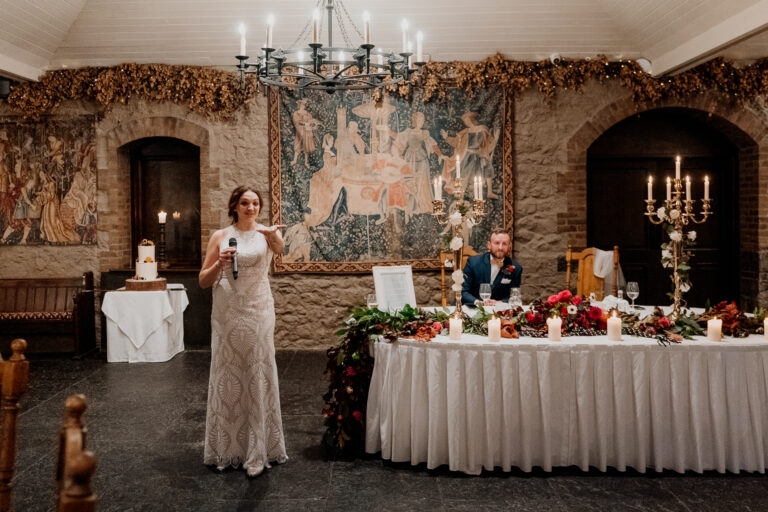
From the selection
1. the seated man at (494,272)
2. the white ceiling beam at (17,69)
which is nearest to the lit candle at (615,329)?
Result: the seated man at (494,272)

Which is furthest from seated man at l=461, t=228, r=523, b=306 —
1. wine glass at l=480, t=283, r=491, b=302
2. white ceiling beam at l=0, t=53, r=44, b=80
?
white ceiling beam at l=0, t=53, r=44, b=80

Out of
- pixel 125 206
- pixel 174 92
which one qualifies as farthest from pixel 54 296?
pixel 174 92

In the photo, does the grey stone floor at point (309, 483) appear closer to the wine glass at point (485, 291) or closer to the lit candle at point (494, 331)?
the lit candle at point (494, 331)

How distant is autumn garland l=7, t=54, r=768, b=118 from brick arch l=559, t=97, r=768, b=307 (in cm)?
20

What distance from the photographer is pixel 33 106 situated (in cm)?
734

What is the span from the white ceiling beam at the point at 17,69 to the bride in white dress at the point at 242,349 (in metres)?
4.51

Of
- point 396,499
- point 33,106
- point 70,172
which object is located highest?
point 33,106

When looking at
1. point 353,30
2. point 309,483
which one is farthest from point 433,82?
point 309,483

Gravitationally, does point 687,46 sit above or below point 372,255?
above

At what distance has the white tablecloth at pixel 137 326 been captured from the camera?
6.70 m

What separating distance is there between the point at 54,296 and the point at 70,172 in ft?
4.95

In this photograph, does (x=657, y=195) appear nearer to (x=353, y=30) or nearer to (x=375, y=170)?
(x=375, y=170)

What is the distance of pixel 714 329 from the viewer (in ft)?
12.2

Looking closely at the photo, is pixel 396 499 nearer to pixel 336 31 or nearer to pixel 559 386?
pixel 559 386
